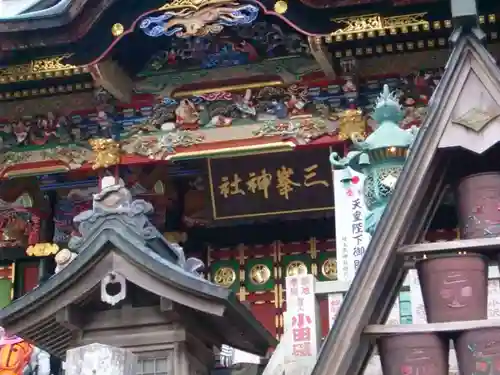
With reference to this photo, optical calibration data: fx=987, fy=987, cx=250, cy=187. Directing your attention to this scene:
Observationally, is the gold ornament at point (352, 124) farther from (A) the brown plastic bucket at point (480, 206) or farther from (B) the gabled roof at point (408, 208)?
(A) the brown plastic bucket at point (480, 206)

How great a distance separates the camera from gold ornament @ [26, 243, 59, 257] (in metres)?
11.8

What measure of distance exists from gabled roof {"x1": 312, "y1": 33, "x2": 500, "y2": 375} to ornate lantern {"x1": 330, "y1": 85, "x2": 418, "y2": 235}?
182 centimetres

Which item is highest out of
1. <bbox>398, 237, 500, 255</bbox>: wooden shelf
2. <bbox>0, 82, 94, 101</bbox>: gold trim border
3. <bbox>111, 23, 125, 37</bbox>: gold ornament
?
<bbox>111, 23, 125, 37</bbox>: gold ornament

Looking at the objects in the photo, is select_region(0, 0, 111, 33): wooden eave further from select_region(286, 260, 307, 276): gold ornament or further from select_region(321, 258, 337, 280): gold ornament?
select_region(321, 258, 337, 280): gold ornament

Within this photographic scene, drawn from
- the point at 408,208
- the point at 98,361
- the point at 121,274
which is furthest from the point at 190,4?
the point at 98,361

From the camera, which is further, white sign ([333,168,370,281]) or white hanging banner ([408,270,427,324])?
white sign ([333,168,370,281])

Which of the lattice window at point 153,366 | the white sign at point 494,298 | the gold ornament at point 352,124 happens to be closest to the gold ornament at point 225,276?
the gold ornament at point 352,124

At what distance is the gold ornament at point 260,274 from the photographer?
11655mm

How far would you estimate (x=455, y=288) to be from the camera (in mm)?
4934

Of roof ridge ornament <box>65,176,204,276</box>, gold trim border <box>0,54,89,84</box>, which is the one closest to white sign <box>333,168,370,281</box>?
roof ridge ornament <box>65,176,204,276</box>

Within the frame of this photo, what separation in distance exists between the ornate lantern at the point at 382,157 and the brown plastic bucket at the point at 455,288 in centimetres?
203

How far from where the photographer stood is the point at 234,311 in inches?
224

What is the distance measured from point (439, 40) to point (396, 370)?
19.2ft

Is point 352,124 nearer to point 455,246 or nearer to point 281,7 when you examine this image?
point 281,7
